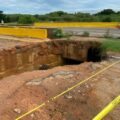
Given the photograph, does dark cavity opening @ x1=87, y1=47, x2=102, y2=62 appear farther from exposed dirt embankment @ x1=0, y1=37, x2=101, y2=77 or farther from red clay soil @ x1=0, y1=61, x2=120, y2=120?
red clay soil @ x1=0, y1=61, x2=120, y2=120

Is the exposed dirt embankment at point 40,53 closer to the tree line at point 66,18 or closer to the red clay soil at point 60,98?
the red clay soil at point 60,98

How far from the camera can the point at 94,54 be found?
57.9ft

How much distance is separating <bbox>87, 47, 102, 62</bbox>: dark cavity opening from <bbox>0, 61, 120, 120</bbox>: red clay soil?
5.51 meters

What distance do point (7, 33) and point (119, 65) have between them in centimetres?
1312

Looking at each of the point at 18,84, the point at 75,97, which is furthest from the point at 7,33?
the point at 75,97

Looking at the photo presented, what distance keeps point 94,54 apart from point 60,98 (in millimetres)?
9908

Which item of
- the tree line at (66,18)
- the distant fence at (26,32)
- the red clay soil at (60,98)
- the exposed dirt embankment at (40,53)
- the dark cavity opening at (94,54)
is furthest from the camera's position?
the tree line at (66,18)

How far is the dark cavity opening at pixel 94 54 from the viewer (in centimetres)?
1674

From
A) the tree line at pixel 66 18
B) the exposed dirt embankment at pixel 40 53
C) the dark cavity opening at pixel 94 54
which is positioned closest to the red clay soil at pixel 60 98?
the exposed dirt embankment at pixel 40 53

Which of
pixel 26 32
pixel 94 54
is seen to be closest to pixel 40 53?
pixel 94 54

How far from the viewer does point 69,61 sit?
66.6 ft

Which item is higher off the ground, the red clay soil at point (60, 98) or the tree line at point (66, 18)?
the red clay soil at point (60, 98)

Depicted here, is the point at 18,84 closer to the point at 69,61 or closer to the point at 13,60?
the point at 13,60

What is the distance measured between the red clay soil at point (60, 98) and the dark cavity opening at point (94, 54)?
5.51 metres
